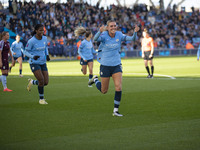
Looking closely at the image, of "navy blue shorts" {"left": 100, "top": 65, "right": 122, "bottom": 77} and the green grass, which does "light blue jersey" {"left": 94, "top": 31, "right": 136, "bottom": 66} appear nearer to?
"navy blue shorts" {"left": 100, "top": 65, "right": 122, "bottom": 77}

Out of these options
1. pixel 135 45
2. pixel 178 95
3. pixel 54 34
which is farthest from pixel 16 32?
pixel 178 95

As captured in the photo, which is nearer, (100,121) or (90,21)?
(100,121)

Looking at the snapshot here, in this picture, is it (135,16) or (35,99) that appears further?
(135,16)

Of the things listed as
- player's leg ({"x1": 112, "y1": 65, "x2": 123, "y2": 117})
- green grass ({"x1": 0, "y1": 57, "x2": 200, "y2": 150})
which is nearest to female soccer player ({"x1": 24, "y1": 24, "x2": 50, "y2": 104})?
green grass ({"x1": 0, "y1": 57, "x2": 200, "y2": 150})

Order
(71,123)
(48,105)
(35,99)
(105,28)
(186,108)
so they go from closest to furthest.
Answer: (71,123) → (105,28) → (186,108) → (48,105) → (35,99)

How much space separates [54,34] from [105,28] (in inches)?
1404

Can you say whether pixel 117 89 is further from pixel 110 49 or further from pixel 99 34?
pixel 99 34

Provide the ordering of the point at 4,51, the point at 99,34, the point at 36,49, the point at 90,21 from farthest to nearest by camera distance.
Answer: the point at 90,21, the point at 4,51, the point at 36,49, the point at 99,34

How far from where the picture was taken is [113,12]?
54.1 m

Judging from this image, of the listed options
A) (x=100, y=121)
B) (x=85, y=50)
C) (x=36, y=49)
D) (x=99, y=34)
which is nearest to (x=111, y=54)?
(x=99, y=34)

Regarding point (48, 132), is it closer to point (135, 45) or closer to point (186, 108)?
point (186, 108)

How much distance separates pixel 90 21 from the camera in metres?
49.9

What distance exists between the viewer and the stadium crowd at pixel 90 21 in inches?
1708

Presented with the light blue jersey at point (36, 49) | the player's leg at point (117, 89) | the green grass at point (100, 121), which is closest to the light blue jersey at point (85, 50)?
the green grass at point (100, 121)
